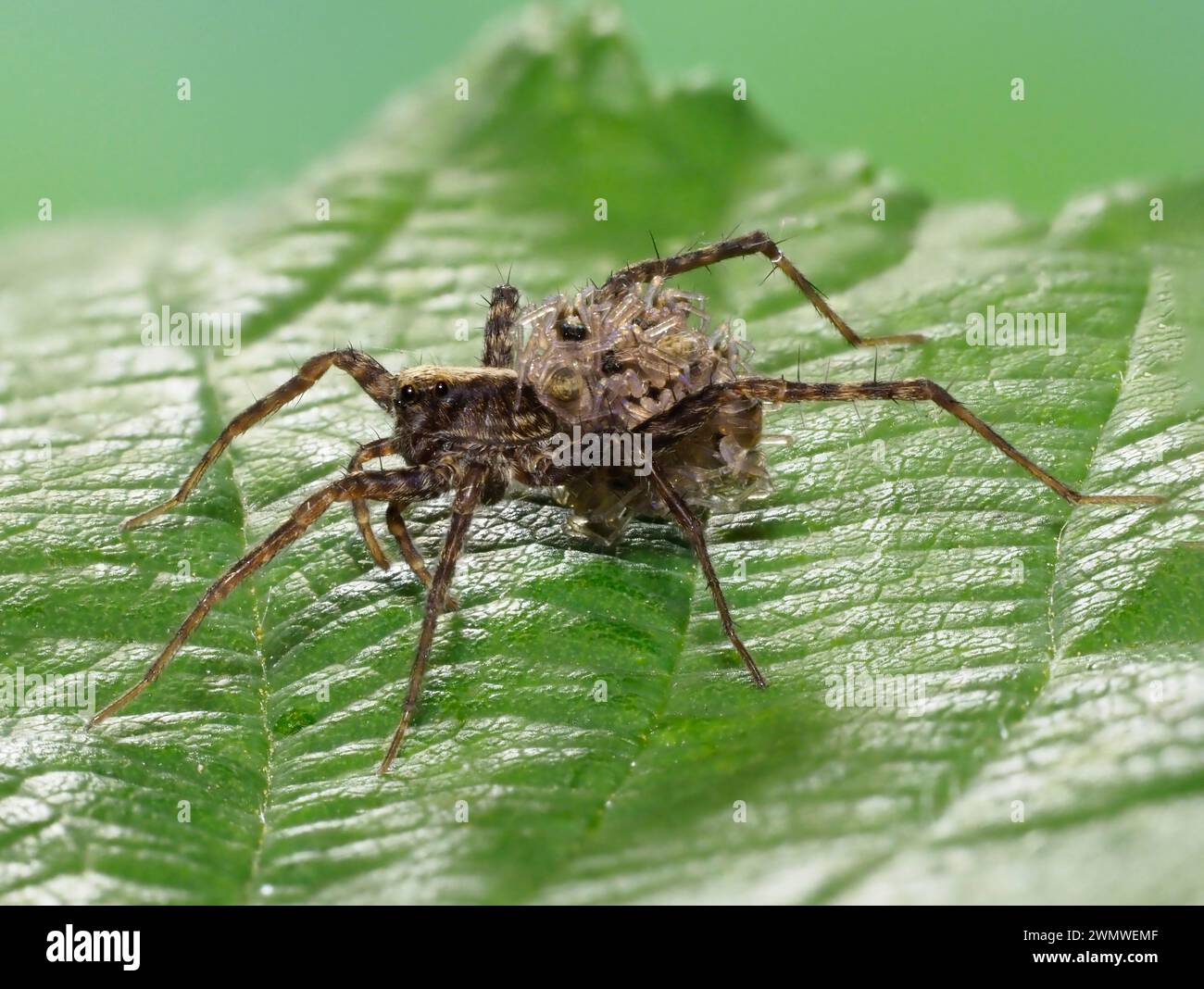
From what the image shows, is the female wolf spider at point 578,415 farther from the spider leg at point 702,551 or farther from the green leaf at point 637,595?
the green leaf at point 637,595

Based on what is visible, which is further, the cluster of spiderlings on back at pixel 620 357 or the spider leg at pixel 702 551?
the cluster of spiderlings on back at pixel 620 357

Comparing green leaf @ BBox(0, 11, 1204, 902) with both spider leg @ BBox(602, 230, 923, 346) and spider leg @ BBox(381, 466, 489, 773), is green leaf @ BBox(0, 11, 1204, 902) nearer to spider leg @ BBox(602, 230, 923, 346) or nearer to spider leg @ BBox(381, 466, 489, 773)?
spider leg @ BBox(381, 466, 489, 773)

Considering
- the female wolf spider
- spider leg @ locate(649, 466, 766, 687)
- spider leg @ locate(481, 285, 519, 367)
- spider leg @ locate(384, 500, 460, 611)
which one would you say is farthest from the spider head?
spider leg @ locate(649, 466, 766, 687)

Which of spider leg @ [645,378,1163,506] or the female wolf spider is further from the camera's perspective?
the female wolf spider

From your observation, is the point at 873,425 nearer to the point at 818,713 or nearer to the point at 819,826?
the point at 818,713

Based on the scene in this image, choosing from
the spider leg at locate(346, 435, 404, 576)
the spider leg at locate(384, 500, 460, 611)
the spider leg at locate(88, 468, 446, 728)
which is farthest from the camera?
the spider leg at locate(346, 435, 404, 576)

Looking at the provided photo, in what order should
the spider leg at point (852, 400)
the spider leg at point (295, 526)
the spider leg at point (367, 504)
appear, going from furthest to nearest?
the spider leg at point (367, 504) < the spider leg at point (852, 400) < the spider leg at point (295, 526)

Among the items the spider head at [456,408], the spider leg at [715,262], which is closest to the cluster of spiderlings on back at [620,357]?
the spider head at [456,408]
